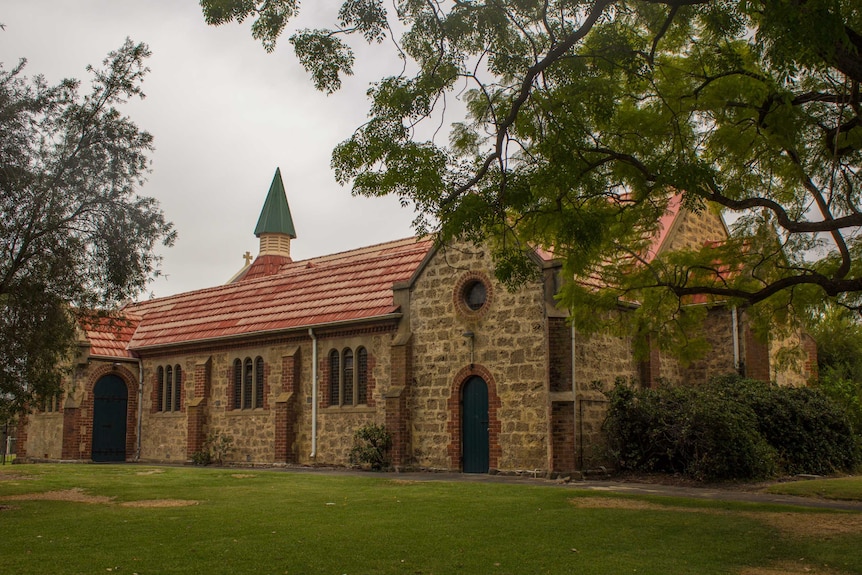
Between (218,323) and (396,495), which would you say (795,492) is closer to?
(396,495)

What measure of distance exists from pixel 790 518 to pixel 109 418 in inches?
1003

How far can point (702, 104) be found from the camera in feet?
44.5

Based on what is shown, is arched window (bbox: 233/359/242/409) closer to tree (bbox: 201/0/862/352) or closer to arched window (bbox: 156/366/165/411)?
arched window (bbox: 156/366/165/411)

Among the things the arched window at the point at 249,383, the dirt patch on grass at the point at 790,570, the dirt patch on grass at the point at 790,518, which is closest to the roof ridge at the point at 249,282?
the arched window at the point at 249,383

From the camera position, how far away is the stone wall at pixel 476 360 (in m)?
20.1

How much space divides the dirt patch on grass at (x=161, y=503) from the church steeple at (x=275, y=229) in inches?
1322

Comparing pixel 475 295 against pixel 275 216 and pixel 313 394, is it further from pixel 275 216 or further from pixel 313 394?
pixel 275 216

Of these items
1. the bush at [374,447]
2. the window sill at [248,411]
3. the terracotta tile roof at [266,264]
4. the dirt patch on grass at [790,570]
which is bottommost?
the dirt patch on grass at [790,570]

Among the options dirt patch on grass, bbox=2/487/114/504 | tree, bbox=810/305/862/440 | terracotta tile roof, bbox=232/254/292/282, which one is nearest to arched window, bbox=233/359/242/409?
dirt patch on grass, bbox=2/487/114/504

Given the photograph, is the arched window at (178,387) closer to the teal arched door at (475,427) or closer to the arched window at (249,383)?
the arched window at (249,383)

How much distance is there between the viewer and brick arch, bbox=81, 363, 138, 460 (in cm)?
3039

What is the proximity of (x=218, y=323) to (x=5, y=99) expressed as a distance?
632 inches

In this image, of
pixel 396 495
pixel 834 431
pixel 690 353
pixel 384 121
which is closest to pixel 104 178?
pixel 384 121

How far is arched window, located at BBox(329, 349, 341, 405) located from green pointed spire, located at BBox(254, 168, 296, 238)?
80.9ft
